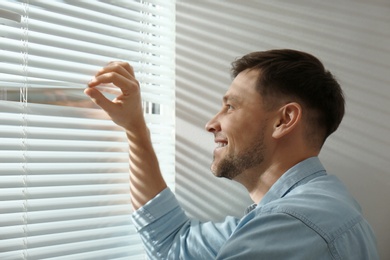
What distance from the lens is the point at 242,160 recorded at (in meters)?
1.53

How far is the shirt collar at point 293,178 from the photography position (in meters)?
1.45

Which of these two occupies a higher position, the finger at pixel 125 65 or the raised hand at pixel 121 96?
the finger at pixel 125 65

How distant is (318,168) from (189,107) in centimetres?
44

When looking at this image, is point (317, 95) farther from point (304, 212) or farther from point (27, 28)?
point (27, 28)

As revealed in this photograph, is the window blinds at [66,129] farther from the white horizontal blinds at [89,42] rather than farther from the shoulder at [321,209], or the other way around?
the shoulder at [321,209]

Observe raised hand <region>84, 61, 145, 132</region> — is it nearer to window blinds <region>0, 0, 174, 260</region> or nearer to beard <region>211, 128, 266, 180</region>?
window blinds <region>0, 0, 174, 260</region>

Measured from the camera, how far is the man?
1.46 metres

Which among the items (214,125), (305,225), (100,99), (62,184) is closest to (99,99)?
(100,99)

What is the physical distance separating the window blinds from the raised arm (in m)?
0.04

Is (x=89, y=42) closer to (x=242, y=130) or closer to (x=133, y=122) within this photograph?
(x=133, y=122)

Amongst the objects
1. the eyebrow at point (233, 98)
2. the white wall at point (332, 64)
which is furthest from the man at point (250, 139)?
the white wall at point (332, 64)

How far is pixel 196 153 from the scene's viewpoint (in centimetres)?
171

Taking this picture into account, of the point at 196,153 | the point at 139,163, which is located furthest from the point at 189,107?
the point at 139,163

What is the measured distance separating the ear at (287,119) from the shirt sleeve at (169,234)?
34 centimetres
